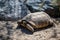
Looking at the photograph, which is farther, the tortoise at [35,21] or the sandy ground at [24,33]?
the tortoise at [35,21]

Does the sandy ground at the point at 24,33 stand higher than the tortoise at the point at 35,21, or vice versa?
the tortoise at the point at 35,21

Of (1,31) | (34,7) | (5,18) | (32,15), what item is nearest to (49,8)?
(34,7)

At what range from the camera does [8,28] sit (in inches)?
122

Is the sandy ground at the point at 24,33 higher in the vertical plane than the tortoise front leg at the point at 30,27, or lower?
lower

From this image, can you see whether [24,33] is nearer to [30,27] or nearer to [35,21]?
[30,27]

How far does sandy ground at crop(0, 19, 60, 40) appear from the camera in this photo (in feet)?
9.12

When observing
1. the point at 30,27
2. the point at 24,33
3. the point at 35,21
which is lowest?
the point at 24,33

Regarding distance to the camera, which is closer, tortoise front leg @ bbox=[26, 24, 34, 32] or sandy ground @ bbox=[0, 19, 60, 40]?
sandy ground @ bbox=[0, 19, 60, 40]

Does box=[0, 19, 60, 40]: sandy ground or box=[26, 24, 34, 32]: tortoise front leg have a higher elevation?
box=[26, 24, 34, 32]: tortoise front leg

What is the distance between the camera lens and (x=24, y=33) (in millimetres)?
2988

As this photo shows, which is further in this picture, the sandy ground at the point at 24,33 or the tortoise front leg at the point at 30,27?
the tortoise front leg at the point at 30,27

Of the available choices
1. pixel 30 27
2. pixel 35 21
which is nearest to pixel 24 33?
pixel 30 27

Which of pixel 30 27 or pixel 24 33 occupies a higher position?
pixel 30 27

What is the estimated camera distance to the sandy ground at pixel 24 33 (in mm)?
2781
